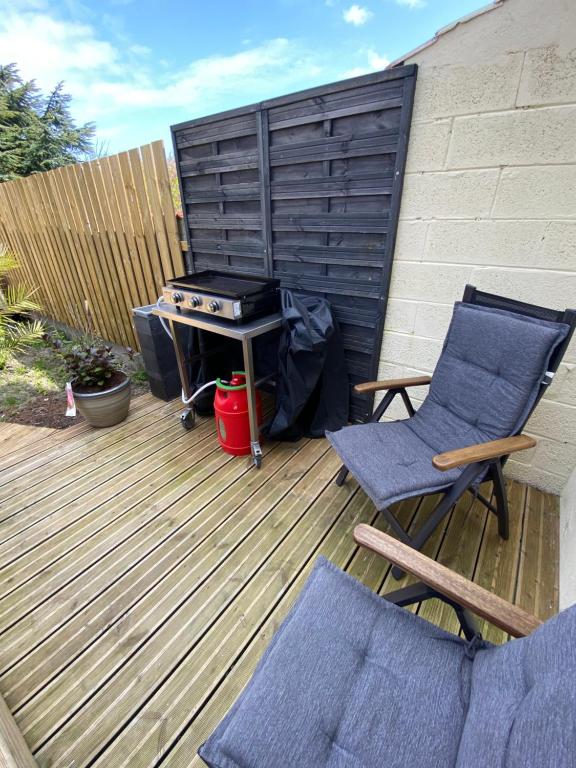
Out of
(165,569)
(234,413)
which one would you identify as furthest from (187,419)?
(165,569)

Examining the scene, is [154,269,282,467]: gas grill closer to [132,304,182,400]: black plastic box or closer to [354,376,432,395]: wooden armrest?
[132,304,182,400]: black plastic box

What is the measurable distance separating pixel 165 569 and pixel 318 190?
2.14 meters

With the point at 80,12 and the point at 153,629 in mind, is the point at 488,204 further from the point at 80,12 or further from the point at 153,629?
the point at 80,12

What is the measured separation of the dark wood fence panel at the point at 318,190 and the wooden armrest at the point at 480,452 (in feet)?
3.05

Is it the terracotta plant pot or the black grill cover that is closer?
the black grill cover

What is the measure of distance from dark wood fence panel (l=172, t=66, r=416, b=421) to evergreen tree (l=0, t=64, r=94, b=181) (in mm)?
8117

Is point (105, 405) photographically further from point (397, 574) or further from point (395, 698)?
point (395, 698)

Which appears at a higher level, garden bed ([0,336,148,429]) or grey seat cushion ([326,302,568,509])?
grey seat cushion ([326,302,568,509])

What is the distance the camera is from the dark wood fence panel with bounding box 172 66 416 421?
66.5 inches

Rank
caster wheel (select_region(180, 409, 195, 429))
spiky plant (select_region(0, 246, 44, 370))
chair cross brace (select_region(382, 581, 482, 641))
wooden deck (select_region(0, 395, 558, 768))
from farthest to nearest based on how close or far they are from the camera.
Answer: spiky plant (select_region(0, 246, 44, 370)) → caster wheel (select_region(180, 409, 195, 429)) → wooden deck (select_region(0, 395, 558, 768)) → chair cross brace (select_region(382, 581, 482, 641))

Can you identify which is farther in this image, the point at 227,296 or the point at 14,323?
the point at 14,323

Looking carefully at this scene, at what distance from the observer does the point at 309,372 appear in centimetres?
200

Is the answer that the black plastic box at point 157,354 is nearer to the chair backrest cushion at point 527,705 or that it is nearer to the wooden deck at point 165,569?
the wooden deck at point 165,569

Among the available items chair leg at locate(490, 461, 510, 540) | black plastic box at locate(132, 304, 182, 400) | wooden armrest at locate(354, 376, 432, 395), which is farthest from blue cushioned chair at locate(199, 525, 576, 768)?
black plastic box at locate(132, 304, 182, 400)
